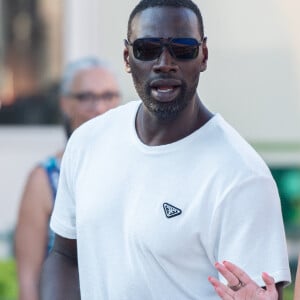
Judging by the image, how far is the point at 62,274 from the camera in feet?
13.2

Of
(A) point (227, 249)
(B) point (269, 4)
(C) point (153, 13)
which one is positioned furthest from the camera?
(B) point (269, 4)

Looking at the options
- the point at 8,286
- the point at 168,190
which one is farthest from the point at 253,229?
the point at 8,286

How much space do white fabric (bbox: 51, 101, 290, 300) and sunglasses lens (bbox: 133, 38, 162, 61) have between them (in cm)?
25

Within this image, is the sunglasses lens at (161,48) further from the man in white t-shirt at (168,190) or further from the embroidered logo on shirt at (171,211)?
the embroidered logo on shirt at (171,211)

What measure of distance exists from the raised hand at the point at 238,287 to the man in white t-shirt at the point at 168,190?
0.09 meters

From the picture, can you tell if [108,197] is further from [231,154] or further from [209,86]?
[209,86]

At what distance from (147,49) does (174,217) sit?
509 mm

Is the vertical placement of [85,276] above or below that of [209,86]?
above

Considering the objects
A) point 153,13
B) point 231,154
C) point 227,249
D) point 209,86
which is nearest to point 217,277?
point 227,249

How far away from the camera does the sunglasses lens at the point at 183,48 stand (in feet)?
11.9

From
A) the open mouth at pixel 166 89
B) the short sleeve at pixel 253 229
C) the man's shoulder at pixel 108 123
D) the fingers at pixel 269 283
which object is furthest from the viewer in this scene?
the man's shoulder at pixel 108 123

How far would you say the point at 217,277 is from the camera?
353 cm

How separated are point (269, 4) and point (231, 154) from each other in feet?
15.9

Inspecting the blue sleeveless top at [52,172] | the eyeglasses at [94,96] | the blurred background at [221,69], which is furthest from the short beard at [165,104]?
the blurred background at [221,69]
